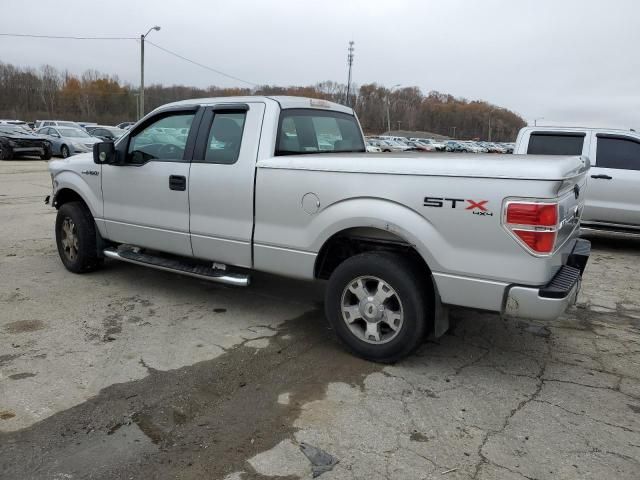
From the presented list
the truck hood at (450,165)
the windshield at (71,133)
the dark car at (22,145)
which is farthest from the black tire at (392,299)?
the windshield at (71,133)

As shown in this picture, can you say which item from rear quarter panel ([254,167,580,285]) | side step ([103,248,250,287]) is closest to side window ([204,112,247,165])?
rear quarter panel ([254,167,580,285])

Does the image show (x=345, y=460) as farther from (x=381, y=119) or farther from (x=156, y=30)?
(x=381, y=119)

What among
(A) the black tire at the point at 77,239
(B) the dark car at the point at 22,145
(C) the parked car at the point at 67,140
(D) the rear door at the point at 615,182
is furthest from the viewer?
(C) the parked car at the point at 67,140

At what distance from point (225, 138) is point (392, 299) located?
2033mm

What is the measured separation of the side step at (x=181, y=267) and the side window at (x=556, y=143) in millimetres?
5721

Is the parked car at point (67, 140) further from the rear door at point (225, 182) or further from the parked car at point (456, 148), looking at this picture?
the parked car at point (456, 148)

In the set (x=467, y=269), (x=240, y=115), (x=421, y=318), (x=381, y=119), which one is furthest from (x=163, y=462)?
(x=381, y=119)

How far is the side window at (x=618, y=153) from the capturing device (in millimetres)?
8016

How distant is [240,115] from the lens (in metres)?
4.58

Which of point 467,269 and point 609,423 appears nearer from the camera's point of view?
point 609,423

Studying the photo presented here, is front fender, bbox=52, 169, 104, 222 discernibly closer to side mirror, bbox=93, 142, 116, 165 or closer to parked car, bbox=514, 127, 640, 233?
side mirror, bbox=93, 142, 116, 165

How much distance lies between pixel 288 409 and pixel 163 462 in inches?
32.6

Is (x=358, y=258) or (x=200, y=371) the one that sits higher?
(x=358, y=258)

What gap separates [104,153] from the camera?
5.23 meters
